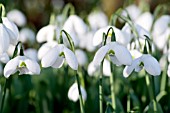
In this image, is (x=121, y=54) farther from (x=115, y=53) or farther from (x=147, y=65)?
(x=147, y=65)

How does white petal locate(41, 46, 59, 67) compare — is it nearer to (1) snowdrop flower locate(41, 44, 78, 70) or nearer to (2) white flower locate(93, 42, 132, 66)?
(1) snowdrop flower locate(41, 44, 78, 70)

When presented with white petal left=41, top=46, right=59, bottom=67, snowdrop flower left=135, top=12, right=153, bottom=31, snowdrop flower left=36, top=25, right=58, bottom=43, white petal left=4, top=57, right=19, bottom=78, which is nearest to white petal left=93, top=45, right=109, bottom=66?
white petal left=41, top=46, right=59, bottom=67

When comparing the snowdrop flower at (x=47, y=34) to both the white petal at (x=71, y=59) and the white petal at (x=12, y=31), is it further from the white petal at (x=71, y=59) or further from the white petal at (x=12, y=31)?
the white petal at (x=71, y=59)

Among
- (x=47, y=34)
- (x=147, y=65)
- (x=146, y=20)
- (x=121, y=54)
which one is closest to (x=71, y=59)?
(x=121, y=54)

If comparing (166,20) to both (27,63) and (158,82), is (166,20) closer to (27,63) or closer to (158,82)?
(158,82)

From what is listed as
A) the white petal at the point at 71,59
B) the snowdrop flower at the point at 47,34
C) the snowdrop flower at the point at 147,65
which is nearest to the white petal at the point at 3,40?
the white petal at the point at 71,59

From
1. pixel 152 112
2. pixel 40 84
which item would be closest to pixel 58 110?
pixel 40 84
